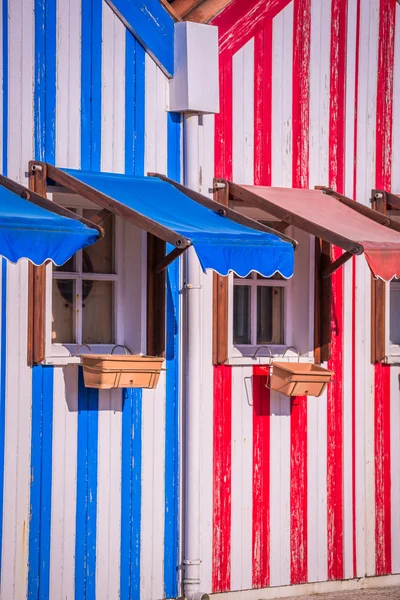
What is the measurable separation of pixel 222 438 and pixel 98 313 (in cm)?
144

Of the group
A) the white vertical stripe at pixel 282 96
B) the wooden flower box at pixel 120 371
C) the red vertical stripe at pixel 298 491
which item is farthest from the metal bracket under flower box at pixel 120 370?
the white vertical stripe at pixel 282 96

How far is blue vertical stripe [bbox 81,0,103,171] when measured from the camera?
8.05 metres

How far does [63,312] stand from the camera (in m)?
8.09

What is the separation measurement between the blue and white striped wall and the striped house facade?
13mm

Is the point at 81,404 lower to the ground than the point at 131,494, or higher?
higher

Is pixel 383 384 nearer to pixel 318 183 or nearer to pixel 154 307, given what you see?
pixel 318 183

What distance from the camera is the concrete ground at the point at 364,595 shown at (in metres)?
8.91

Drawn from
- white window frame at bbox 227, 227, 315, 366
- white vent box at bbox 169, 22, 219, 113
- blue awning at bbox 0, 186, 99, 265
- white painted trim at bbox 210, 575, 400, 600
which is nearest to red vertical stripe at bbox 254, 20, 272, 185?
white vent box at bbox 169, 22, 219, 113

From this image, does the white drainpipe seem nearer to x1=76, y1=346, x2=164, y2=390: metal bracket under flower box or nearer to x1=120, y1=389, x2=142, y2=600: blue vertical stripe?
x1=120, y1=389, x2=142, y2=600: blue vertical stripe

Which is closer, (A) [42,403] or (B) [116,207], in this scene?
(B) [116,207]

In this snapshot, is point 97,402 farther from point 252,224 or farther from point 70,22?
point 70,22

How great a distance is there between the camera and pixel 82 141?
802 cm

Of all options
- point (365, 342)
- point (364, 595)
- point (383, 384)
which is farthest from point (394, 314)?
point (364, 595)

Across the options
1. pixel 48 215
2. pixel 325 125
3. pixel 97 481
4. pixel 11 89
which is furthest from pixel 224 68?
pixel 97 481
